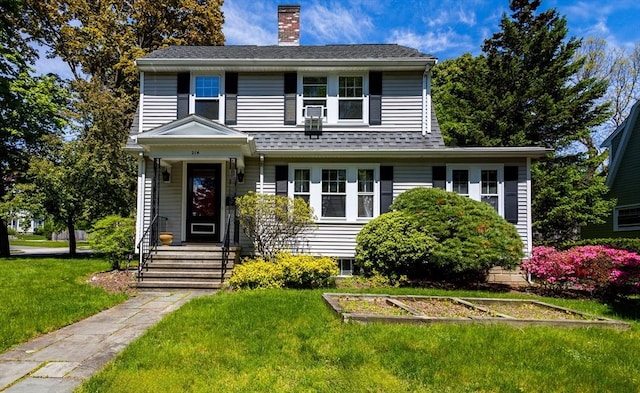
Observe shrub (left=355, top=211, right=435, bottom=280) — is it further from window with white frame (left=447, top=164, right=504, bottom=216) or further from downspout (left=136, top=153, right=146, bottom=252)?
downspout (left=136, top=153, right=146, bottom=252)

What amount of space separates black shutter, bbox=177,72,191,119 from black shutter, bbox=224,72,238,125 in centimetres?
110

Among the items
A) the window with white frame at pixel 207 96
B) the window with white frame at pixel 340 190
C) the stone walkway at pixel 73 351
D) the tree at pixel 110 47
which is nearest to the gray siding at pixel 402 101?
the window with white frame at pixel 340 190

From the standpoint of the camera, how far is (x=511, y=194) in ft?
34.1

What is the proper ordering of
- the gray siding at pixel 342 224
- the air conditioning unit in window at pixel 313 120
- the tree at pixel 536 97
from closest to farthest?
1. the gray siding at pixel 342 224
2. the air conditioning unit in window at pixel 313 120
3. the tree at pixel 536 97

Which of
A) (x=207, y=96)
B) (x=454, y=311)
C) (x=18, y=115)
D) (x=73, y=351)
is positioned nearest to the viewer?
(x=73, y=351)

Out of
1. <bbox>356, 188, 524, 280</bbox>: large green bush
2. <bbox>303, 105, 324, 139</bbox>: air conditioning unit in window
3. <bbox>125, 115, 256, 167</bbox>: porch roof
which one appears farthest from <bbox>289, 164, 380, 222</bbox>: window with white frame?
<bbox>125, 115, 256, 167</bbox>: porch roof

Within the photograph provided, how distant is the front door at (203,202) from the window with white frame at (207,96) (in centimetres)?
163

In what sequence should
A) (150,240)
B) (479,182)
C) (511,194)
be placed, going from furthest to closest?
(479,182) < (511,194) < (150,240)

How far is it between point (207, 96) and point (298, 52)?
10.6 feet

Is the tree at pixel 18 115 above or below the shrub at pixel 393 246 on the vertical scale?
above

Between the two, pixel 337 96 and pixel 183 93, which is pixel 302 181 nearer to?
pixel 337 96

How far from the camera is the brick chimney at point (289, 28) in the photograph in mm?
13625

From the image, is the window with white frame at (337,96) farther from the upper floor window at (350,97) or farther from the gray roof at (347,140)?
the gray roof at (347,140)

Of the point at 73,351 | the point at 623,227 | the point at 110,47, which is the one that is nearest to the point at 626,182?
the point at 623,227
